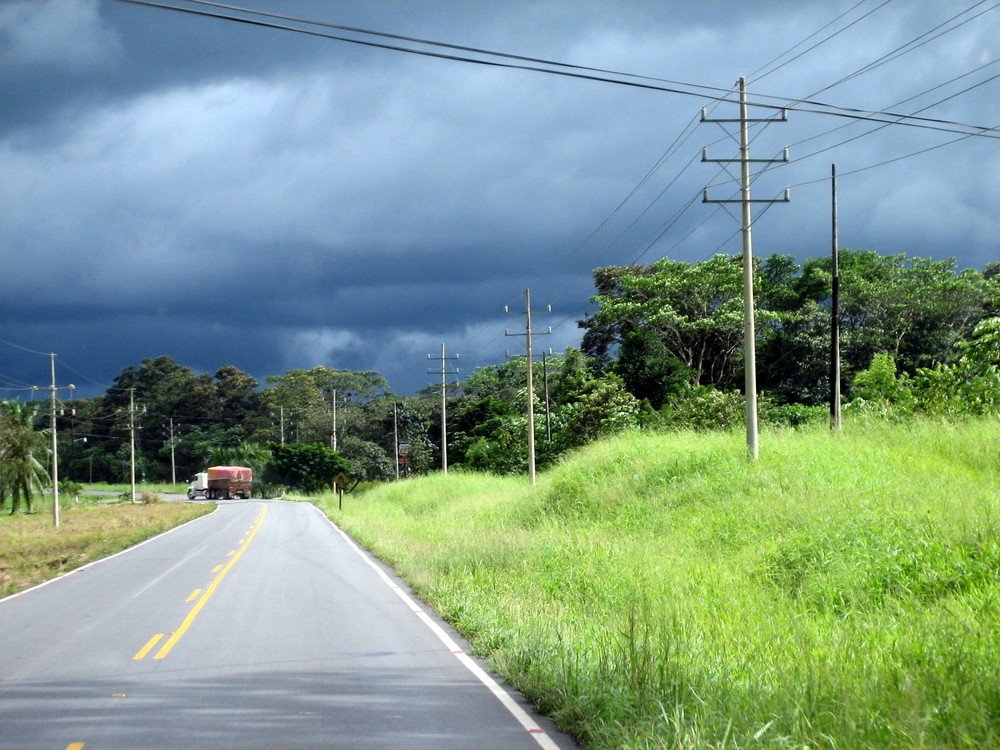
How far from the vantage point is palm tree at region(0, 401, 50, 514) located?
59844 mm

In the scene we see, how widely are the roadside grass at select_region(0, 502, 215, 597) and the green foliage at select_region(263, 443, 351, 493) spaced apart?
101 feet

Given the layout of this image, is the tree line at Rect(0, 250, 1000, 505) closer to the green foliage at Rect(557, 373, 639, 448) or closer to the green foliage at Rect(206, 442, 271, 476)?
the green foliage at Rect(557, 373, 639, 448)

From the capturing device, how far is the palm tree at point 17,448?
5984cm

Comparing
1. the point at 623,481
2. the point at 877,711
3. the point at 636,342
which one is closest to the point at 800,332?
the point at 636,342

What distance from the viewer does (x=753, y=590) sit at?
12203mm

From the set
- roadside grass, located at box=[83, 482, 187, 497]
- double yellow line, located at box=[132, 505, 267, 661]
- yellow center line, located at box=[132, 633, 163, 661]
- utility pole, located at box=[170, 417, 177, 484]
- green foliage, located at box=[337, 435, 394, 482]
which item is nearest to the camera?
yellow center line, located at box=[132, 633, 163, 661]

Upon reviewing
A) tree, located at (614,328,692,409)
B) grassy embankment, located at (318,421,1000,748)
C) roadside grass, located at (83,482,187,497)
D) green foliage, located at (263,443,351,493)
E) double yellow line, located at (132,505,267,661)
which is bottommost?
roadside grass, located at (83,482,187,497)

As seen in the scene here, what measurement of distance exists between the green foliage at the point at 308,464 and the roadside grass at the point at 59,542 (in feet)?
101

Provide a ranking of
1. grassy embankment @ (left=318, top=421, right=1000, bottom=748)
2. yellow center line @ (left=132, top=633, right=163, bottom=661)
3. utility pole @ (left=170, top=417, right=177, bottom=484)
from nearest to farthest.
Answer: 1. grassy embankment @ (left=318, top=421, right=1000, bottom=748)
2. yellow center line @ (left=132, top=633, right=163, bottom=661)
3. utility pole @ (left=170, top=417, right=177, bottom=484)

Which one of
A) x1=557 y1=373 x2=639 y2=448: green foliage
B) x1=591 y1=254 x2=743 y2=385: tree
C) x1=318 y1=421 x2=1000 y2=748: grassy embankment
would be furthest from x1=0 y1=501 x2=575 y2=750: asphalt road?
x1=591 y1=254 x2=743 y2=385: tree

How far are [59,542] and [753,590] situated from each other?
28593 mm

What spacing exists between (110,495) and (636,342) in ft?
217

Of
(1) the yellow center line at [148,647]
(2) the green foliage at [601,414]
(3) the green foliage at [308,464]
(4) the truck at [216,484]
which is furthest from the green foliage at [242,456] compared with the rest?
(1) the yellow center line at [148,647]

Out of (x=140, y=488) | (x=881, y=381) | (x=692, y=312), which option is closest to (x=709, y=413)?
(x=881, y=381)
